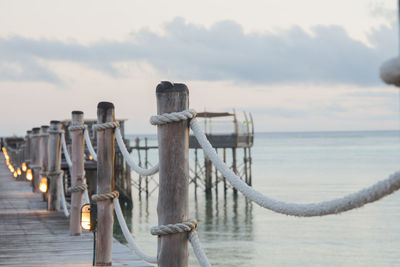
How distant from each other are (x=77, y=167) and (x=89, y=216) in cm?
235

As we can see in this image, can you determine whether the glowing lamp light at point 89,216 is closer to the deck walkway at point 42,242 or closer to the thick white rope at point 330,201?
the deck walkway at point 42,242

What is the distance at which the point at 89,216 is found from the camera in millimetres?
6785

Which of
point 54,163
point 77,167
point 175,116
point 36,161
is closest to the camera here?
point 175,116

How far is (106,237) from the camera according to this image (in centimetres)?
677

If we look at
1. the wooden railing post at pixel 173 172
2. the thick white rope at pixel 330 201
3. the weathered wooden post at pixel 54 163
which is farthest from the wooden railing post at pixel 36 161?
the thick white rope at pixel 330 201

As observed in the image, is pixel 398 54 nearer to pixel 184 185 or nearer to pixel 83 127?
pixel 184 185

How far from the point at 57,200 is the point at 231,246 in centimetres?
1469

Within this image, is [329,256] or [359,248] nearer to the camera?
[329,256]

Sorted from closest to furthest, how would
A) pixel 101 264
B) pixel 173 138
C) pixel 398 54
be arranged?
pixel 398 54, pixel 173 138, pixel 101 264

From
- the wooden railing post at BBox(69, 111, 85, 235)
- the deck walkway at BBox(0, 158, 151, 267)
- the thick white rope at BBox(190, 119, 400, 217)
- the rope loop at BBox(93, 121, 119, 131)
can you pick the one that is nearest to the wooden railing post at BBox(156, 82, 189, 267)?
the thick white rope at BBox(190, 119, 400, 217)

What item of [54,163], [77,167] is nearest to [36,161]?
[54,163]

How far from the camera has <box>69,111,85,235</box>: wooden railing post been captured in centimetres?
876

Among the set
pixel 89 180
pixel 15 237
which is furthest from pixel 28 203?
pixel 89 180

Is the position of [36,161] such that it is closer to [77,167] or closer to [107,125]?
[77,167]
